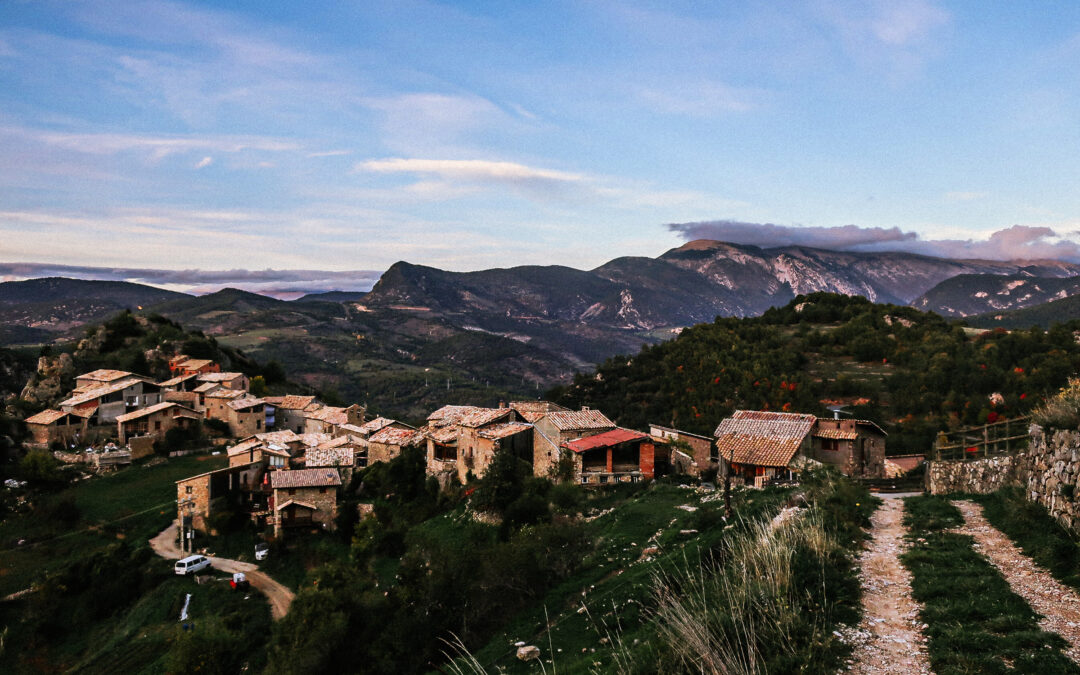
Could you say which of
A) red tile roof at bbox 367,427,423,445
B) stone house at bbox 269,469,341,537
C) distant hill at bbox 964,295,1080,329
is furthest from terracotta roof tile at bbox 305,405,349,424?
distant hill at bbox 964,295,1080,329

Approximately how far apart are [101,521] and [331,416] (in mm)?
23486

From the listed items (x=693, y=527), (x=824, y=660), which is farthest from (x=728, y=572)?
(x=693, y=527)

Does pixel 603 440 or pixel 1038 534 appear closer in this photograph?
pixel 1038 534

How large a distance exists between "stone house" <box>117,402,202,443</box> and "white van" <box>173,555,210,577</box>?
2447 centimetres

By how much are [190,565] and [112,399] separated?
33443 millimetres

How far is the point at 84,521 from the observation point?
3769 centimetres

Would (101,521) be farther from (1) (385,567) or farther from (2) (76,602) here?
(1) (385,567)

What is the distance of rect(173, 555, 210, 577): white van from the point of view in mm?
31375

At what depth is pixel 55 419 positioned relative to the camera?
5156cm

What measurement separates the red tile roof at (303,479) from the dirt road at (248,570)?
16.6ft

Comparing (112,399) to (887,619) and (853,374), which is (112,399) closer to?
(887,619)

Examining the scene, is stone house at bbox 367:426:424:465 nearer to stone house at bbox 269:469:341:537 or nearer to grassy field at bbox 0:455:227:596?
stone house at bbox 269:469:341:537

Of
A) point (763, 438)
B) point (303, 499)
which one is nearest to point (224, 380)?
point (303, 499)

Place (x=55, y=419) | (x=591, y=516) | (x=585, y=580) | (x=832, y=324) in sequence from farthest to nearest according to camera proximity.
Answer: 1. (x=832, y=324)
2. (x=55, y=419)
3. (x=591, y=516)
4. (x=585, y=580)
